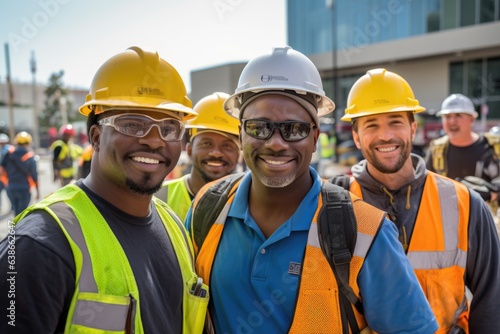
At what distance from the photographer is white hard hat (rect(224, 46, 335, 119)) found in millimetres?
2158

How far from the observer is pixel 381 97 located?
2996 mm

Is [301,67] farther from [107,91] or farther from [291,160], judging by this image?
[107,91]

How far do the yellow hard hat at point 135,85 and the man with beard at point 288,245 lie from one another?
0.42 metres

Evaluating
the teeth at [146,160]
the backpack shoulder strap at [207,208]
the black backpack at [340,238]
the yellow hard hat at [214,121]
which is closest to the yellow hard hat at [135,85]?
the teeth at [146,160]

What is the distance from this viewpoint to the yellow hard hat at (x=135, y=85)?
1.90 meters

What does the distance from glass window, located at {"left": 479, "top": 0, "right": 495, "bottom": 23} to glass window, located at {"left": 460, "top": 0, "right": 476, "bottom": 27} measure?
0.40 metres

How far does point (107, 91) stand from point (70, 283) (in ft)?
2.88

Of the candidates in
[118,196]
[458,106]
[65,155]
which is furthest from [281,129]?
[65,155]

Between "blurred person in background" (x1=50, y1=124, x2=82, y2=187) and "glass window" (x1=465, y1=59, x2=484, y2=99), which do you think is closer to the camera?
"blurred person in background" (x1=50, y1=124, x2=82, y2=187)

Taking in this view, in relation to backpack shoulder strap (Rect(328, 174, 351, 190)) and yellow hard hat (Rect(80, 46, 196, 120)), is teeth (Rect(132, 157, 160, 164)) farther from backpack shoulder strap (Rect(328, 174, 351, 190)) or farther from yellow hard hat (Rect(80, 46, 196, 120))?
backpack shoulder strap (Rect(328, 174, 351, 190))

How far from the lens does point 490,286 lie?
2.44m

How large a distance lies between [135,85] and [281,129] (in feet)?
2.41

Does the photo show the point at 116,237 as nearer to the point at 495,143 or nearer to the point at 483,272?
the point at 483,272

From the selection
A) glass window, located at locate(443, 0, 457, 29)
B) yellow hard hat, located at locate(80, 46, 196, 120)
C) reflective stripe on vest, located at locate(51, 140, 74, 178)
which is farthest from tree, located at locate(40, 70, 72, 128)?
yellow hard hat, located at locate(80, 46, 196, 120)
